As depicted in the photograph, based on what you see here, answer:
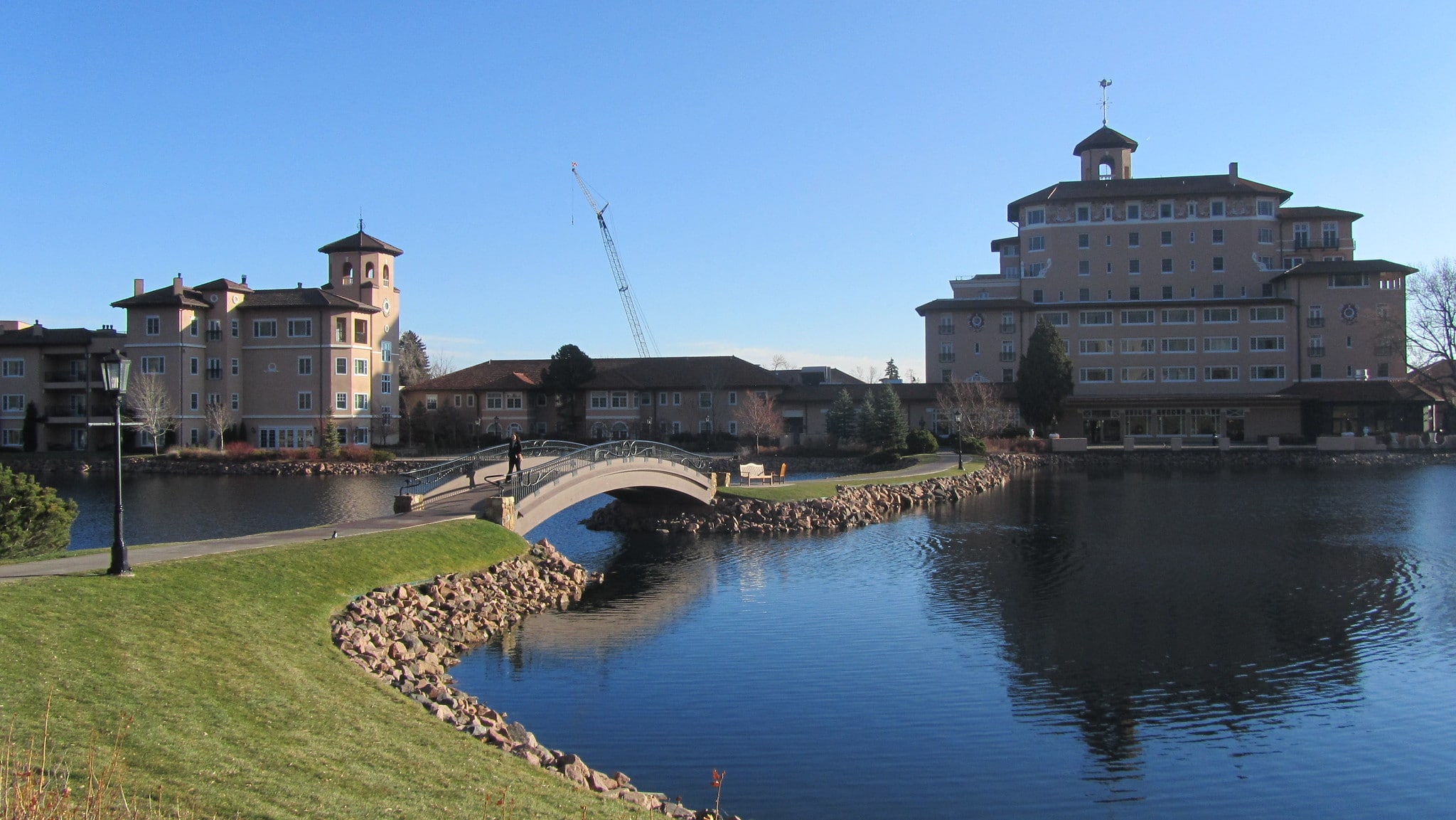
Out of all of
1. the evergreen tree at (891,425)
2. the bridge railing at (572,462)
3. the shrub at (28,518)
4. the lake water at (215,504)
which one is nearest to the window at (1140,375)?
the evergreen tree at (891,425)

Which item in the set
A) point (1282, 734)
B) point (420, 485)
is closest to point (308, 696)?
point (1282, 734)

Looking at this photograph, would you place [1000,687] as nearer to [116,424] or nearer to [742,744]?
[742,744]

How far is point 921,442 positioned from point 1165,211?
114ft

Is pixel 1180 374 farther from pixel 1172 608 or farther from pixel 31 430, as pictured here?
pixel 31 430

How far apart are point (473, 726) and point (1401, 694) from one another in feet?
49.9

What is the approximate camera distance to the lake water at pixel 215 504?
3678cm

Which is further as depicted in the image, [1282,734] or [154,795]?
[1282,734]

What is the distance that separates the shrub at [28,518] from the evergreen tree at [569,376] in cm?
6509

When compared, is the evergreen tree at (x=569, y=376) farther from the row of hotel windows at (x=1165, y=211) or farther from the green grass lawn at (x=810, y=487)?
the row of hotel windows at (x=1165, y=211)

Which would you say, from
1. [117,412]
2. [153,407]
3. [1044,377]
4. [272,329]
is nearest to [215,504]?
[153,407]

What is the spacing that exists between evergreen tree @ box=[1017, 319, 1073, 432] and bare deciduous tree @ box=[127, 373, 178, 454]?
65.5 metres

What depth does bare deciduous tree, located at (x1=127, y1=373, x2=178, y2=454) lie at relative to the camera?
236 feet

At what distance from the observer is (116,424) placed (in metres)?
16.2

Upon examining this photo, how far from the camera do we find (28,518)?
62.5ft
